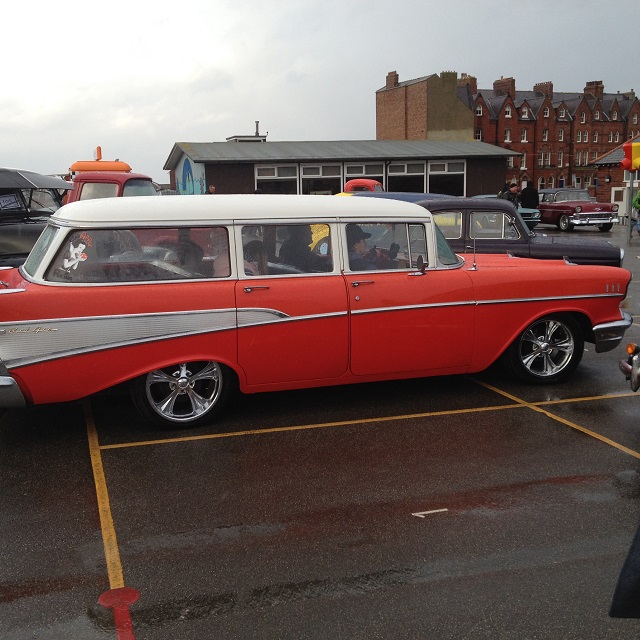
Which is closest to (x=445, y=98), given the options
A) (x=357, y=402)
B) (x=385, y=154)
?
(x=385, y=154)

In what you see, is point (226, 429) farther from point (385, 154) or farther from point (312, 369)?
point (385, 154)

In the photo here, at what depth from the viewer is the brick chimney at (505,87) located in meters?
82.7

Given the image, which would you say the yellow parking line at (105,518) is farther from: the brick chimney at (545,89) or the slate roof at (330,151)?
the brick chimney at (545,89)

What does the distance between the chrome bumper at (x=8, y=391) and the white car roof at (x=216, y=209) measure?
1246mm

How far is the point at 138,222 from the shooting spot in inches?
238

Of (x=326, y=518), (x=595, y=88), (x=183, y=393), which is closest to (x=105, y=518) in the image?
(x=326, y=518)

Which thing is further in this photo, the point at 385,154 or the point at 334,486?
the point at 385,154

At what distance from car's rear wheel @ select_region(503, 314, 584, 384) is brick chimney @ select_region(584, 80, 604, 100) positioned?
90.8m

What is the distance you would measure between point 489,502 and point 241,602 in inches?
71.8

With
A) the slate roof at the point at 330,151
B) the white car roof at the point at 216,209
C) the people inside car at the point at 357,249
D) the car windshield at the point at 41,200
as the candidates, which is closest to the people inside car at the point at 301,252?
the white car roof at the point at 216,209

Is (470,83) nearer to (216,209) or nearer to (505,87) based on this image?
(505,87)

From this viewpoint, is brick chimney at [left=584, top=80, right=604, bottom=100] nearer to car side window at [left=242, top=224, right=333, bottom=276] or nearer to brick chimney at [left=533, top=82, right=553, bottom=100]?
brick chimney at [left=533, top=82, right=553, bottom=100]

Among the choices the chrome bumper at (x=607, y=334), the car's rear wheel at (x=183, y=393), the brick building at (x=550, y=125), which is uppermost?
the brick building at (x=550, y=125)

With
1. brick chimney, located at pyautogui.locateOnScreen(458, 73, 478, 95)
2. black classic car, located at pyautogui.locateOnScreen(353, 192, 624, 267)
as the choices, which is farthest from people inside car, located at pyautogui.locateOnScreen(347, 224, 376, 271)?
brick chimney, located at pyautogui.locateOnScreen(458, 73, 478, 95)
